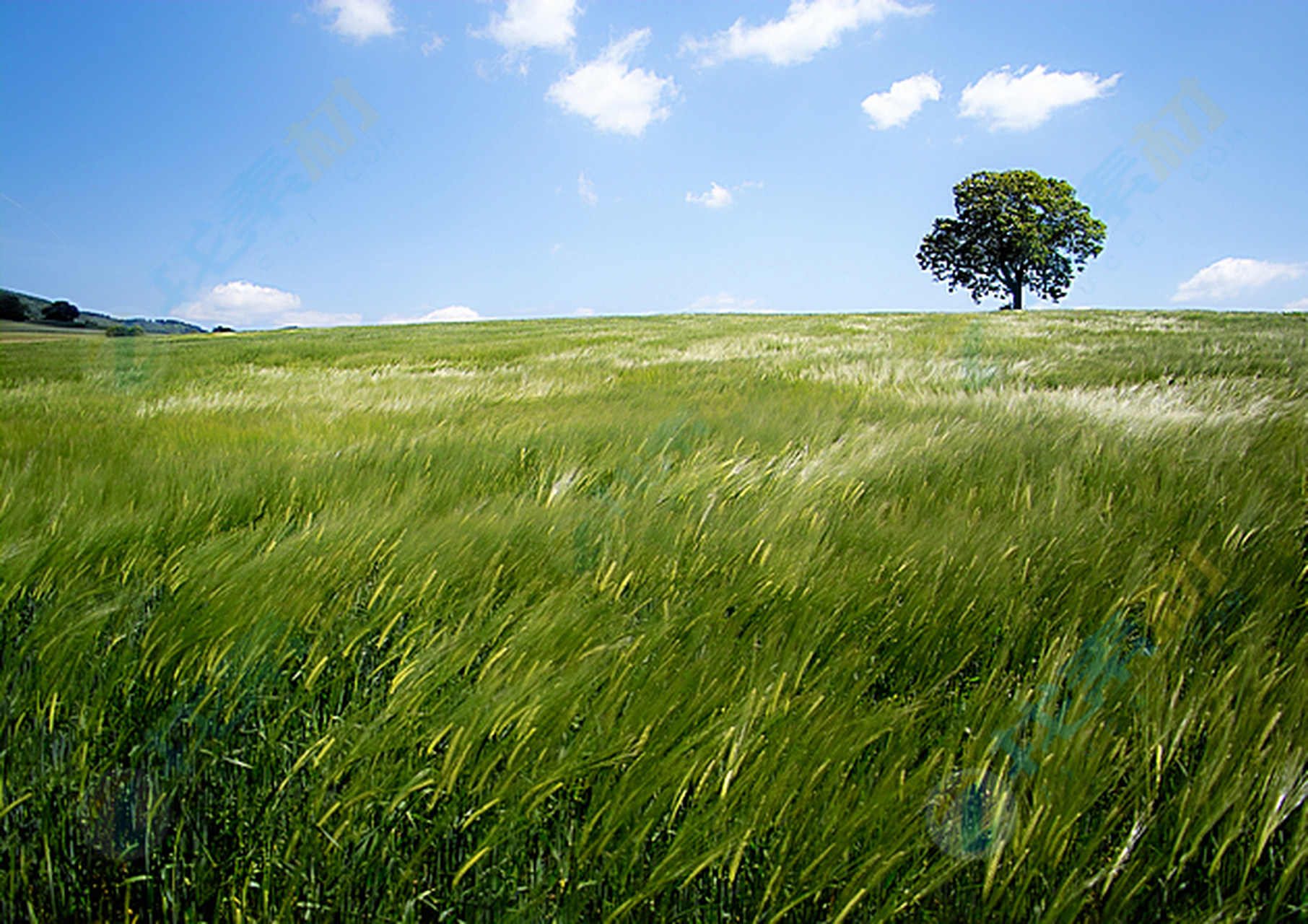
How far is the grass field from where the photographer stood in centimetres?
67

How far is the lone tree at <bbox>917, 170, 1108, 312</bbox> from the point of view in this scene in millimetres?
44156

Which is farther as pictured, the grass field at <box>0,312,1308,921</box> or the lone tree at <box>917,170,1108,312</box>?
the lone tree at <box>917,170,1108,312</box>

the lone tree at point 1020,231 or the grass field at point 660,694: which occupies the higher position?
the lone tree at point 1020,231

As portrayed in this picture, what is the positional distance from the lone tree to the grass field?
52.6 metres

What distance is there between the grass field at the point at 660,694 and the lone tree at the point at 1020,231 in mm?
52648

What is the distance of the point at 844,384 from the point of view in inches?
186

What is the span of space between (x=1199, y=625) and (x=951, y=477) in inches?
40.1

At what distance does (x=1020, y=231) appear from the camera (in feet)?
144

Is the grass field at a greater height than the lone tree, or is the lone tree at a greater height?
the lone tree

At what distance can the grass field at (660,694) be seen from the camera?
665mm

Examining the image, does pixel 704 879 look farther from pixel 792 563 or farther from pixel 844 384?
pixel 844 384

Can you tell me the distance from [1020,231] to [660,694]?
2124 inches

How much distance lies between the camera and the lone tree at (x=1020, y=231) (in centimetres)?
4416

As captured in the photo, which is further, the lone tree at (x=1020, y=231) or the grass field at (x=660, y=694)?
the lone tree at (x=1020, y=231)
